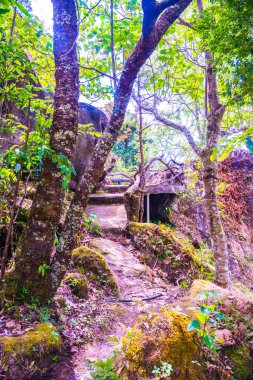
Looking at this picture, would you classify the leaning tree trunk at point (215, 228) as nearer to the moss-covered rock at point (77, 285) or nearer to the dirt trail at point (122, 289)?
the dirt trail at point (122, 289)

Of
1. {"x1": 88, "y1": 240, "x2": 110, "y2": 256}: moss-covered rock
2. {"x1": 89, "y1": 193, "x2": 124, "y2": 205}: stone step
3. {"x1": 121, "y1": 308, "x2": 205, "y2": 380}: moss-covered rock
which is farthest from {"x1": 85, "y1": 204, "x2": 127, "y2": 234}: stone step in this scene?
{"x1": 121, "y1": 308, "x2": 205, "y2": 380}: moss-covered rock

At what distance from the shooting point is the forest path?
95.2 inches

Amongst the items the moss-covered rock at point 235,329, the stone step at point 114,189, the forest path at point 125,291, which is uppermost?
the stone step at point 114,189

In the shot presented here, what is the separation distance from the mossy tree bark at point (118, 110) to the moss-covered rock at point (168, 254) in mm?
3232

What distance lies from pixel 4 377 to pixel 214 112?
5.07 meters

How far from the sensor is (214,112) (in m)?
5.00

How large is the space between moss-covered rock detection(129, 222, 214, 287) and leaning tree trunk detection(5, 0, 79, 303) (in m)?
3.41

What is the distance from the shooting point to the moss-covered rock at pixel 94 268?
3.94m

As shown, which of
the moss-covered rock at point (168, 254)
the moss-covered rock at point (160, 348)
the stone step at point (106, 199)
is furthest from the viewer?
the stone step at point (106, 199)

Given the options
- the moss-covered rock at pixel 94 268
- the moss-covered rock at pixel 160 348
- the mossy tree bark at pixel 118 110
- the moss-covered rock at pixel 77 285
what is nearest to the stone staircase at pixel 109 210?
the moss-covered rock at pixel 94 268

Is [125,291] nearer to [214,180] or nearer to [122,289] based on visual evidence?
[122,289]

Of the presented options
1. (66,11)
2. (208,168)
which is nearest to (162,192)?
(208,168)

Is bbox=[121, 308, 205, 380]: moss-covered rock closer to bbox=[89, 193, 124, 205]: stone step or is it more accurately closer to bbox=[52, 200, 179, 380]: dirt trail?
bbox=[52, 200, 179, 380]: dirt trail

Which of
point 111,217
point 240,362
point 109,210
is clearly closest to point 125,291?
point 240,362
